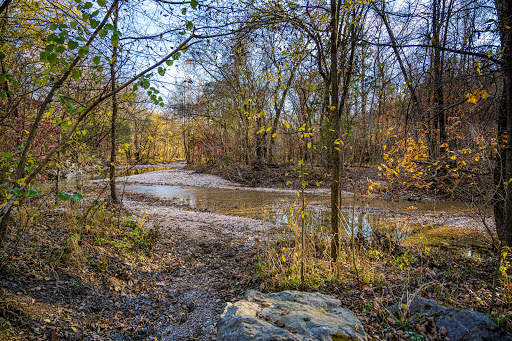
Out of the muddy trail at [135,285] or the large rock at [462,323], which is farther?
the muddy trail at [135,285]

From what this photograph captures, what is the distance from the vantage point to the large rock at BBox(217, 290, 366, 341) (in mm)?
1970

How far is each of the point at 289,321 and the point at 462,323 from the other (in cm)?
167

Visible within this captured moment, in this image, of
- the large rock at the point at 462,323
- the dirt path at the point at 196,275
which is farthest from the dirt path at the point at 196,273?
the large rock at the point at 462,323

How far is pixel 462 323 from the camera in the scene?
2324 millimetres

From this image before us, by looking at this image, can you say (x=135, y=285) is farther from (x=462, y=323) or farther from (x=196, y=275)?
(x=462, y=323)

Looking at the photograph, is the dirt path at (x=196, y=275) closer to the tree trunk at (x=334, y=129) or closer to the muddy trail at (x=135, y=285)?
the muddy trail at (x=135, y=285)

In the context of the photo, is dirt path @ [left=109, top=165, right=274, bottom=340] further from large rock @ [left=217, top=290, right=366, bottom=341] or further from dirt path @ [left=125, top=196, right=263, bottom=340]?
large rock @ [left=217, top=290, right=366, bottom=341]

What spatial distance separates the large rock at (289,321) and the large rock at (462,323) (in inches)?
33.0

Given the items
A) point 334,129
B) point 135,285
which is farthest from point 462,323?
point 135,285

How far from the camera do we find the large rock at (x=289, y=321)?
197 cm

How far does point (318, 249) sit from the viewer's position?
4.92 metres

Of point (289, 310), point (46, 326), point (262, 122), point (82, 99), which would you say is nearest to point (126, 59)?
point (82, 99)

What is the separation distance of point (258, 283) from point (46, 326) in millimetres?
2435

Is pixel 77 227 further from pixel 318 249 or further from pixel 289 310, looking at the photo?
pixel 318 249
